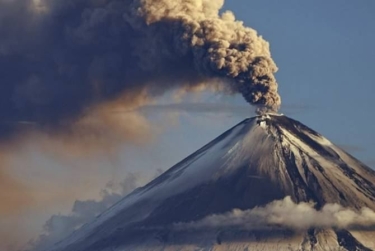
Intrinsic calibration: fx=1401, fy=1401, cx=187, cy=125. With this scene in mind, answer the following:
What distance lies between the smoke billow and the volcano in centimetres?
28

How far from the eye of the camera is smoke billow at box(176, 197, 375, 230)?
92688mm

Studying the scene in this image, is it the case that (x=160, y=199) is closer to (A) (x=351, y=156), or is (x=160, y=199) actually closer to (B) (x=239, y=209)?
(B) (x=239, y=209)

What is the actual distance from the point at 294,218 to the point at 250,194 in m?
3.96

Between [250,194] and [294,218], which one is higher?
[250,194]

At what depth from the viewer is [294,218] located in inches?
3652

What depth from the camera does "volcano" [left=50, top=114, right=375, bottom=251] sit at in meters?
92.7

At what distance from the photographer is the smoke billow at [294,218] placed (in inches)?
3649

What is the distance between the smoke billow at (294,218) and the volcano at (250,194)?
278 millimetres

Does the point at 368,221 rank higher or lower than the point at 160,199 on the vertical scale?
lower

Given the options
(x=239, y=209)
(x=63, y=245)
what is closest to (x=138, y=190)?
(x=63, y=245)

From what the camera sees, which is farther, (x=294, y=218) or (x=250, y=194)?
(x=250, y=194)

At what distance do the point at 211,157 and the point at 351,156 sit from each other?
1064 centimetres

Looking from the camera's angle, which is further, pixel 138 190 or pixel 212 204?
pixel 138 190

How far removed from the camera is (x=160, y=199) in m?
98.6
